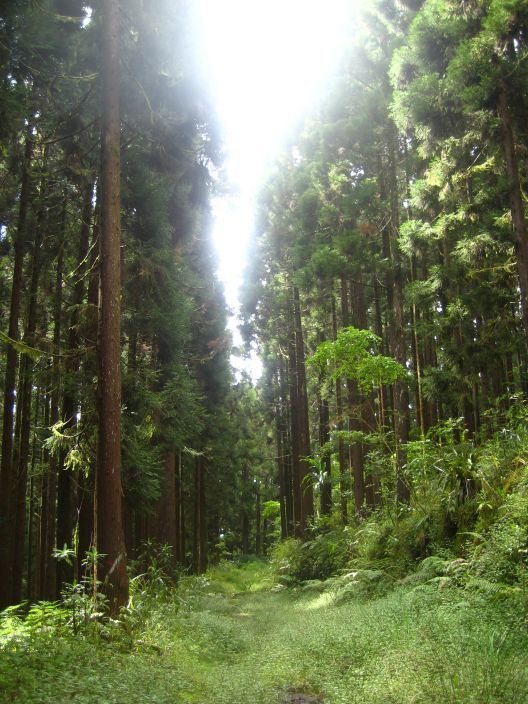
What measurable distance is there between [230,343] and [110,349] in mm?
13722

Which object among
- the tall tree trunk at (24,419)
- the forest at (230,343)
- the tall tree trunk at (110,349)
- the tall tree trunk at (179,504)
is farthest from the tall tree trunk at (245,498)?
the tall tree trunk at (110,349)

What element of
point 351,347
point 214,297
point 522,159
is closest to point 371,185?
point 522,159

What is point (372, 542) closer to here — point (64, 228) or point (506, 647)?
point (506, 647)

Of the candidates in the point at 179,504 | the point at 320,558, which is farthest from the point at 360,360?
the point at 179,504

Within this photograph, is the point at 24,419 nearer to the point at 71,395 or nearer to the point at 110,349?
the point at 71,395

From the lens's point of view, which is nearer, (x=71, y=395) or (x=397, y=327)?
(x=71, y=395)

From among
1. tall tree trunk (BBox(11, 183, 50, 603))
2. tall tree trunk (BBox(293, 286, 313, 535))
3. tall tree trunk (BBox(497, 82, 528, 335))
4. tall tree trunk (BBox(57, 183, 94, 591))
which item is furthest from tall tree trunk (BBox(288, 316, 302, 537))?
tall tree trunk (BBox(497, 82, 528, 335))

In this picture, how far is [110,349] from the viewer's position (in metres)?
8.92

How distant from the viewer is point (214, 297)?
73.0 ft

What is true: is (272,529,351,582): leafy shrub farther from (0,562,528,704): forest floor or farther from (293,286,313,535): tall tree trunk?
(0,562,528,704): forest floor

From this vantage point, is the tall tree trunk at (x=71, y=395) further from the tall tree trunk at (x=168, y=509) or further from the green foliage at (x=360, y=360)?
the green foliage at (x=360, y=360)

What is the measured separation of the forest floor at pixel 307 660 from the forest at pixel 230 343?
0.04 m

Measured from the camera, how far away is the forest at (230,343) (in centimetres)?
609

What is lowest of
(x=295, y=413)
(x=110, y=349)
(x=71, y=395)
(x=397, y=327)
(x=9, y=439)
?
(x=9, y=439)
